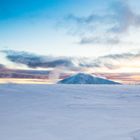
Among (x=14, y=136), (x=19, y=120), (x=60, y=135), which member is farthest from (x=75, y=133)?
(x=19, y=120)

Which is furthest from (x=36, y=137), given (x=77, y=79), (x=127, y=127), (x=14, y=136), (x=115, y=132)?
(x=77, y=79)

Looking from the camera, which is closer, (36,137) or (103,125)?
(36,137)

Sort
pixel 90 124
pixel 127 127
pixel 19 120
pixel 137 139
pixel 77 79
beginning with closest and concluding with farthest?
pixel 137 139, pixel 127 127, pixel 90 124, pixel 19 120, pixel 77 79

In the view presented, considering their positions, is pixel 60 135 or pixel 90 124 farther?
pixel 90 124

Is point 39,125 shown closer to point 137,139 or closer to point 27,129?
point 27,129

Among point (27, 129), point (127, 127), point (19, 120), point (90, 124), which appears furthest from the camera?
point (19, 120)

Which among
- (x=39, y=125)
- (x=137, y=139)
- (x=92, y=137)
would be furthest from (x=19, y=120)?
(x=137, y=139)

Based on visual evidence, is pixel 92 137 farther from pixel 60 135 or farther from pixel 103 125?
pixel 103 125

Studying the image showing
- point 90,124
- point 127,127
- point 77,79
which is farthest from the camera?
point 77,79

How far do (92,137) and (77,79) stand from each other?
177371mm

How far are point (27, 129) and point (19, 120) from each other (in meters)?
1.50

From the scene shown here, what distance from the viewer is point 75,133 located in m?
6.27

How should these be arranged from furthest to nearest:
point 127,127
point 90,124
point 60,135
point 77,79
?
point 77,79 → point 90,124 → point 127,127 → point 60,135

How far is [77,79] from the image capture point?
7210 inches
